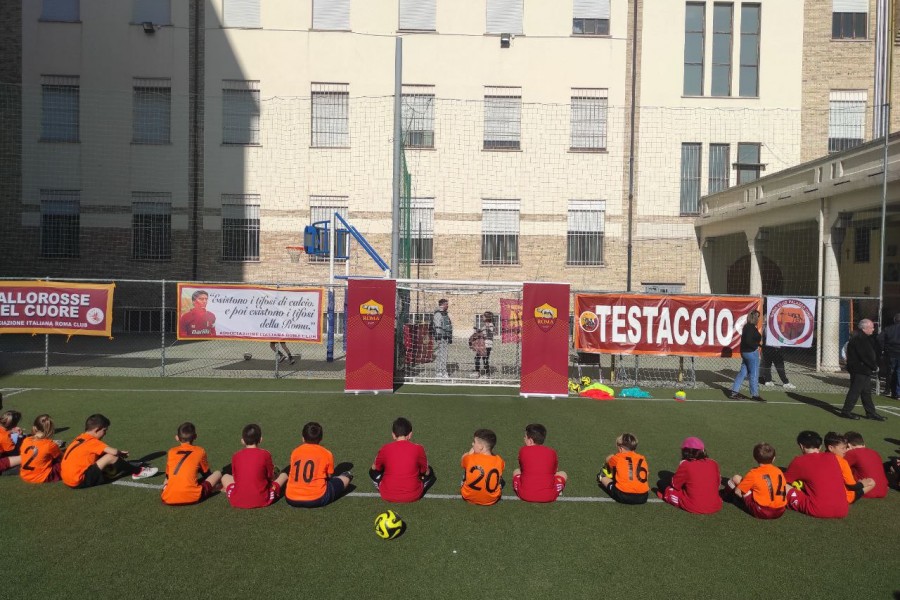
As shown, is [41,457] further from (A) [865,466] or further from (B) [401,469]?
(A) [865,466]

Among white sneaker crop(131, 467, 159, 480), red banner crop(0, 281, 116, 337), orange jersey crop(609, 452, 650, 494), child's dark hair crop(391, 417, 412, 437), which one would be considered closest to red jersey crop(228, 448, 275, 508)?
child's dark hair crop(391, 417, 412, 437)

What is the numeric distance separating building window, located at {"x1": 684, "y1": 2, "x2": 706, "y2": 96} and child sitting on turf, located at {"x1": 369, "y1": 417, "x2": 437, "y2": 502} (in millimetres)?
23592

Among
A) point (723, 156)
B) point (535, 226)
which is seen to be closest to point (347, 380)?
point (535, 226)

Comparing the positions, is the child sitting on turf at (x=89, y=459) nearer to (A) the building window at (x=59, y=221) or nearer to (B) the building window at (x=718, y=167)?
(A) the building window at (x=59, y=221)

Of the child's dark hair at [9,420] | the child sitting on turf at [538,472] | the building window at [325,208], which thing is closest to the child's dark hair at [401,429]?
the child sitting on turf at [538,472]

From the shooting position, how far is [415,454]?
20.4ft

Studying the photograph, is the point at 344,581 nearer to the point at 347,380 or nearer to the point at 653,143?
the point at 347,380

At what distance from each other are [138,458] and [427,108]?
19.6 meters

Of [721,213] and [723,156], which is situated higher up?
[723,156]

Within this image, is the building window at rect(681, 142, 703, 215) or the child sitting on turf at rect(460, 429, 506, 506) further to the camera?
the building window at rect(681, 142, 703, 215)

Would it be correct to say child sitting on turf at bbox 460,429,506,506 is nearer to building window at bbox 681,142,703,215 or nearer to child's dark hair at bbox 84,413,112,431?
child's dark hair at bbox 84,413,112,431

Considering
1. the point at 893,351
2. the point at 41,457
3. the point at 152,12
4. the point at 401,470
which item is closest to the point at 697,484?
the point at 401,470

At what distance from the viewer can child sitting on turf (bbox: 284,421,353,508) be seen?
6.03m

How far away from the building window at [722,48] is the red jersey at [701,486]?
23.2m
